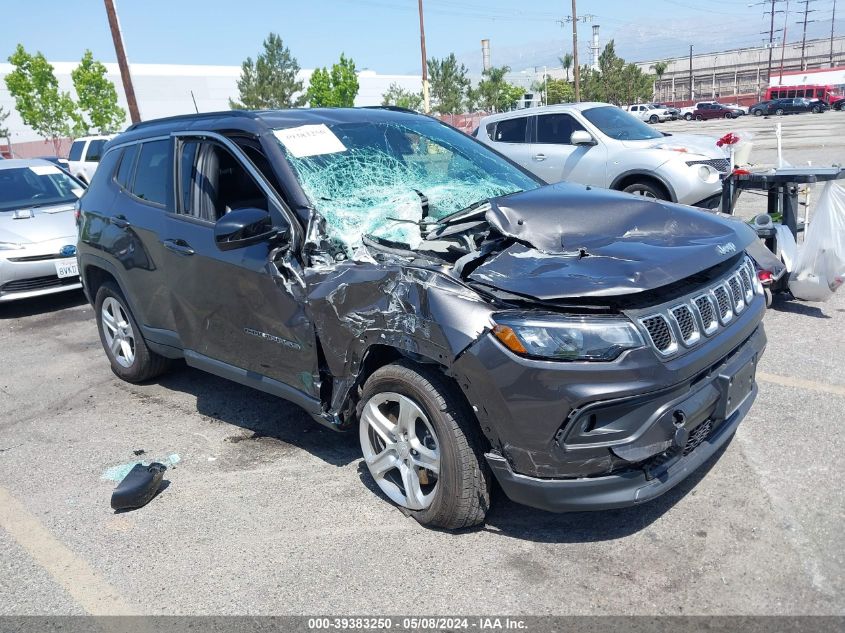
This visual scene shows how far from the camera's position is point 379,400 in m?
3.32

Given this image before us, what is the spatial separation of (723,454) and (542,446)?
1.47m

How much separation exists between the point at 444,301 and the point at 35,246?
6814mm

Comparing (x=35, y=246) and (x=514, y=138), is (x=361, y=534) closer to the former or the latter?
(x=35, y=246)

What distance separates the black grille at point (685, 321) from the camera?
2836 millimetres

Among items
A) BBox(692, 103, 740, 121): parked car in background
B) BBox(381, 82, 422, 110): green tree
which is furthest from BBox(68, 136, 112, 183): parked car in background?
BBox(692, 103, 740, 121): parked car in background

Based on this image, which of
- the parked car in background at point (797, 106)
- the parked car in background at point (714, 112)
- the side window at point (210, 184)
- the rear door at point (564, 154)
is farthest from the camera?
the parked car in background at point (714, 112)

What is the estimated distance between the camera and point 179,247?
4.35 metres

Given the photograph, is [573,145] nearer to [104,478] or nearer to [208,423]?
[208,423]

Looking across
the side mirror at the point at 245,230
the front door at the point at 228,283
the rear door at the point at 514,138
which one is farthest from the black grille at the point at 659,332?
the rear door at the point at 514,138

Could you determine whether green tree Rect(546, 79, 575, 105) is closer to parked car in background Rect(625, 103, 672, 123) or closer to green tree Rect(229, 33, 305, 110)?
parked car in background Rect(625, 103, 672, 123)

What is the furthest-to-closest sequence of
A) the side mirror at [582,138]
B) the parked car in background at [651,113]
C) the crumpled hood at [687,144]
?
the parked car in background at [651,113]
the side mirror at [582,138]
the crumpled hood at [687,144]

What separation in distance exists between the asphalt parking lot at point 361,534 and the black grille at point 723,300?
2.92ft

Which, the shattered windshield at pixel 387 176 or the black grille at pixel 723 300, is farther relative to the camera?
the shattered windshield at pixel 387 176

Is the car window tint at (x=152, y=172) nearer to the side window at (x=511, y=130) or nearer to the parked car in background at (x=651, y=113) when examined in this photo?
the side window at (x=511, y=130)
